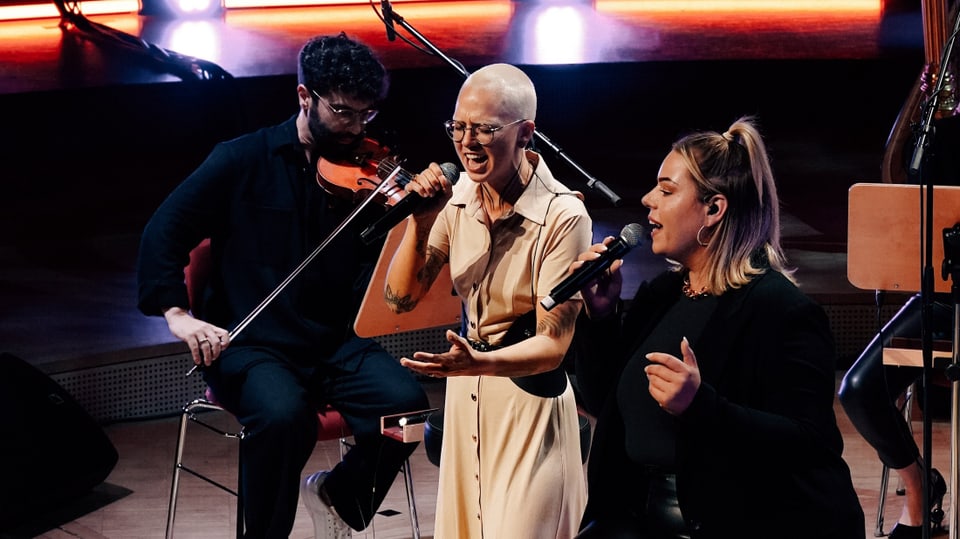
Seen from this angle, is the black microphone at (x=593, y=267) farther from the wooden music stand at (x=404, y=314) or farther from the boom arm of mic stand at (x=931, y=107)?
the boom arm of mic stand at (x=931, y=107)

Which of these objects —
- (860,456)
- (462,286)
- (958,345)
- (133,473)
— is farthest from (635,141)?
(462,286)

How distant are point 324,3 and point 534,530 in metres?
6.62

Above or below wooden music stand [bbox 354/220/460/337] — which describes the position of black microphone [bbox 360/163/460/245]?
above

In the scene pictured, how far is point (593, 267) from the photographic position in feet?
8.27

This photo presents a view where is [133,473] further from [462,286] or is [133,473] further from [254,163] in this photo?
[462,286]

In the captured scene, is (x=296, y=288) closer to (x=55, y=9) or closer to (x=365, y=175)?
(x=365, y=175)

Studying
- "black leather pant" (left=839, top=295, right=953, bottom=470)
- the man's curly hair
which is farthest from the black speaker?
"black leather pant" (left=839, top=295, right=953, bottom=470)

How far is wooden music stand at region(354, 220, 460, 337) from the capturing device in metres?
3.17

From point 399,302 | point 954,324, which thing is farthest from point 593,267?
point 954,324

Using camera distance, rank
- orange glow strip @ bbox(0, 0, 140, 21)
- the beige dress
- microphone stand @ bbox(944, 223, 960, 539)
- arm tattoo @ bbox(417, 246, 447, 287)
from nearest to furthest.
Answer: the beige dress → arm tattoo @ bbox(417, 246, 447, 287) → microphone stand @ bbox(944, 223, 960, 539) → orange glow strip @ bbox(0, 0, 140, 21)

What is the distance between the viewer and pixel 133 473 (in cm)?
465

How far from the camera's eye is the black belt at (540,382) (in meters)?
2.82

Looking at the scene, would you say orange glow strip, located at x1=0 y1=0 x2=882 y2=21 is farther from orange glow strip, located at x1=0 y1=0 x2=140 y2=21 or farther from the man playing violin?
the man playing violin

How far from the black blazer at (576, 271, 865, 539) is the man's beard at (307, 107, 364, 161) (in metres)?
1.47
